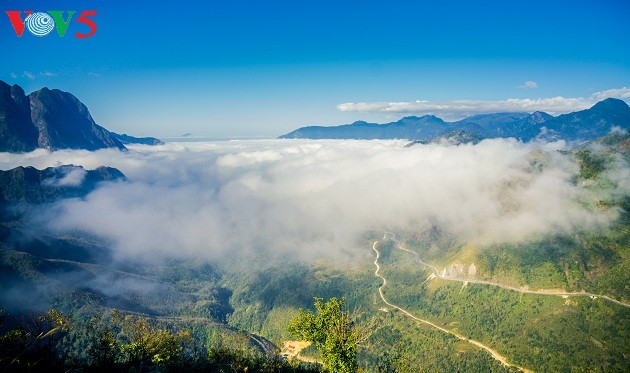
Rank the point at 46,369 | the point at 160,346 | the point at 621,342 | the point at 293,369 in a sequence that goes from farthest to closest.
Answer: the point at 621,342 < the point at 293,369 < the point at 160,346 < the point at 46,369

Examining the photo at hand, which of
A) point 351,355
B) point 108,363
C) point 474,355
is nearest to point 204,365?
point 108,363

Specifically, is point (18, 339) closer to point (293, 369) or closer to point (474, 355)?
point (293, 369)

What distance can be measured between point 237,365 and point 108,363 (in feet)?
104

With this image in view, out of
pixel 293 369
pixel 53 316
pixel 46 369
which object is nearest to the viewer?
pixel 46 369

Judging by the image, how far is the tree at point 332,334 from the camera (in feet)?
227

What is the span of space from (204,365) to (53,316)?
37838 millimetres

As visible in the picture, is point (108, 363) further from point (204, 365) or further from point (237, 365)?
point (237, 365)

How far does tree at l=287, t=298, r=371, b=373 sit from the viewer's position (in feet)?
227

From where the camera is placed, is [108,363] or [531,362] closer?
[108,363]

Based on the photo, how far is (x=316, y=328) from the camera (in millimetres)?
74500

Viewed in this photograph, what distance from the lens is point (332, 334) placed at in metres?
Result: 71.5

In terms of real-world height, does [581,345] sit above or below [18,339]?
below

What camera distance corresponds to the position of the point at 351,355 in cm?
7038

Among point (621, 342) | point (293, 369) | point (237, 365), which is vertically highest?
point (237, 365)
